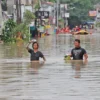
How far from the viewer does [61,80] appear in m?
14.1

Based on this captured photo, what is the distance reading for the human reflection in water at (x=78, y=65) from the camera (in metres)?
15.9

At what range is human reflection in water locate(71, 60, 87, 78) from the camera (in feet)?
52.1

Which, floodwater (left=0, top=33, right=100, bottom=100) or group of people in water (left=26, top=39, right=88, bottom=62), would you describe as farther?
group of people in water (left=26, top=39, right=88, bottom=62)

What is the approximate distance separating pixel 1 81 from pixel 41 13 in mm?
81223

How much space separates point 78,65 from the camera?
19.3 metres

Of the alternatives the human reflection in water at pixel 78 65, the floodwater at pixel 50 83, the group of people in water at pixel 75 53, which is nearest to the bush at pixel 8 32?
the group of people in water at pixel 75 53

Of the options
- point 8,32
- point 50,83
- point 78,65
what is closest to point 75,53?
point 78,65

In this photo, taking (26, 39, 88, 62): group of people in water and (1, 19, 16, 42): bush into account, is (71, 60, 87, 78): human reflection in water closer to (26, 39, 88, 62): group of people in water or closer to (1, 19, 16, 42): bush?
(26, 39, 88, 62): group of people in water

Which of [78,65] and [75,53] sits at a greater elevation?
[75,53]

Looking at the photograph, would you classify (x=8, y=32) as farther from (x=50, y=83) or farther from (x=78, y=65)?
(x=50, y=83)

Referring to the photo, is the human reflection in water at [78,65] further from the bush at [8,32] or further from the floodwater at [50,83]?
the bush at [8,32]

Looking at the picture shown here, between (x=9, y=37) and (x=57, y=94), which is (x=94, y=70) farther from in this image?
(x=9, y=37)

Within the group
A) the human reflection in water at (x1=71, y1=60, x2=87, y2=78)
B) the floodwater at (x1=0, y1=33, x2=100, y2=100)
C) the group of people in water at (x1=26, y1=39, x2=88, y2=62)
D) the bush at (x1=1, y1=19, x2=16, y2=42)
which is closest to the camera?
the floodwater at (x1=0, y1=33, x2=100, y2=100)

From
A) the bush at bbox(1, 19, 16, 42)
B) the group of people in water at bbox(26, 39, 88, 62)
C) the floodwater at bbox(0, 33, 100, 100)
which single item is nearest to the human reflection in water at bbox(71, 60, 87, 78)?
the floodwater at bbox(0, 33, 100, 100)
